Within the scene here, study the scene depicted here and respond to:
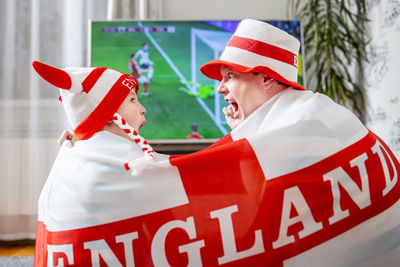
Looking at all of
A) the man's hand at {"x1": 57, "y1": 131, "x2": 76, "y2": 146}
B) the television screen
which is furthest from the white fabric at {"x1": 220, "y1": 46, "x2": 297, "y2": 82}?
the television screen

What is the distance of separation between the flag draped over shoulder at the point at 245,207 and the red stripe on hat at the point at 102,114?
139 mm

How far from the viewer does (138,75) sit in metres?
2.65

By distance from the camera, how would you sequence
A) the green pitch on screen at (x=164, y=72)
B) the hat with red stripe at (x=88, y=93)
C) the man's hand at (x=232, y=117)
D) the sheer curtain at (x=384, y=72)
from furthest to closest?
1. the green pitch on screen at (x=164, y=72)
2. the sheer curtain at (x=384, y=72)
3. the man's hand at (x=232, y=117)
4. the hat with red stripe at (x=88, y=93)

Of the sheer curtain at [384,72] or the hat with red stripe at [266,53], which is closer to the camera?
the hat with red stripe at [266,53]

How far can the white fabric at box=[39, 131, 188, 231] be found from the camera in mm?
896

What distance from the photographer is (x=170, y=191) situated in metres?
0.90

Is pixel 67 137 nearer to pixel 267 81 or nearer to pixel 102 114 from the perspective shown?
pixel 102 114

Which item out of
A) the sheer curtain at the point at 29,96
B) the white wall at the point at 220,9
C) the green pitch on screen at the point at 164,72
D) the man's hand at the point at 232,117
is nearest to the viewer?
the man's hand at the point at 232,117

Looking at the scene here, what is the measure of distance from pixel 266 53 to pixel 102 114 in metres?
0.50

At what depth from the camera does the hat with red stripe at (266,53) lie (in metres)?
1.14

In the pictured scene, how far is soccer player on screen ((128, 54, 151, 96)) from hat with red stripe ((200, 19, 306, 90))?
4.94 ft

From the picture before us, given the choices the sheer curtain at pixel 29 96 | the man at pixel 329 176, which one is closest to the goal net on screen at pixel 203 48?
the sheer curtain at pixel 29 96

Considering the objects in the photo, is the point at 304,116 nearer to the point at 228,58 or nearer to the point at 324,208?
the point at 324,208

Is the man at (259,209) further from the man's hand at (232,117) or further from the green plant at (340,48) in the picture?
the green plant at (340,48)
